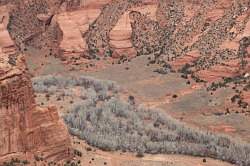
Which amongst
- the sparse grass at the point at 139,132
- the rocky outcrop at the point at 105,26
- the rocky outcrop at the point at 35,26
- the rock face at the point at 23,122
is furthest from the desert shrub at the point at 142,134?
the rocky outcrop at the point at 35,26

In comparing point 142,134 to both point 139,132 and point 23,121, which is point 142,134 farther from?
point 23,121

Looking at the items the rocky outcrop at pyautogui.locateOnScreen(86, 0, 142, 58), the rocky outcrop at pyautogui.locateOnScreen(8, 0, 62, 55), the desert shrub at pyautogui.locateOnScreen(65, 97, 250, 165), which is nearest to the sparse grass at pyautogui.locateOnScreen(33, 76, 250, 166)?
the desert shrub at pyautogui.locateOnScreen(65, 97, 250, 165)

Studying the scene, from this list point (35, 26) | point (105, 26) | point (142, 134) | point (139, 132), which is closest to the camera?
point (142, 134)

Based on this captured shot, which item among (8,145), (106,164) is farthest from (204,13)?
(8,145)

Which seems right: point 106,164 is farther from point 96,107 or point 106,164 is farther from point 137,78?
point 137,78

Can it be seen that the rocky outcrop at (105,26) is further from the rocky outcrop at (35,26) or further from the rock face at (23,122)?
the rock face at (23,122)

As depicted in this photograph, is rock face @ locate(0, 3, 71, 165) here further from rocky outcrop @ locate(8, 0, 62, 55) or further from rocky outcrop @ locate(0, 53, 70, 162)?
rocky outcrop @ locate(8, 0, 62, 55)

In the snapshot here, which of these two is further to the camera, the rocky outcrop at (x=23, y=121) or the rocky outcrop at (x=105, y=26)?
the rocky outcrop at (x=105, y=26)

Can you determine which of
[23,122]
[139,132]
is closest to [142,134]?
[139,132]

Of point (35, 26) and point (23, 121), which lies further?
point (35, 26)
